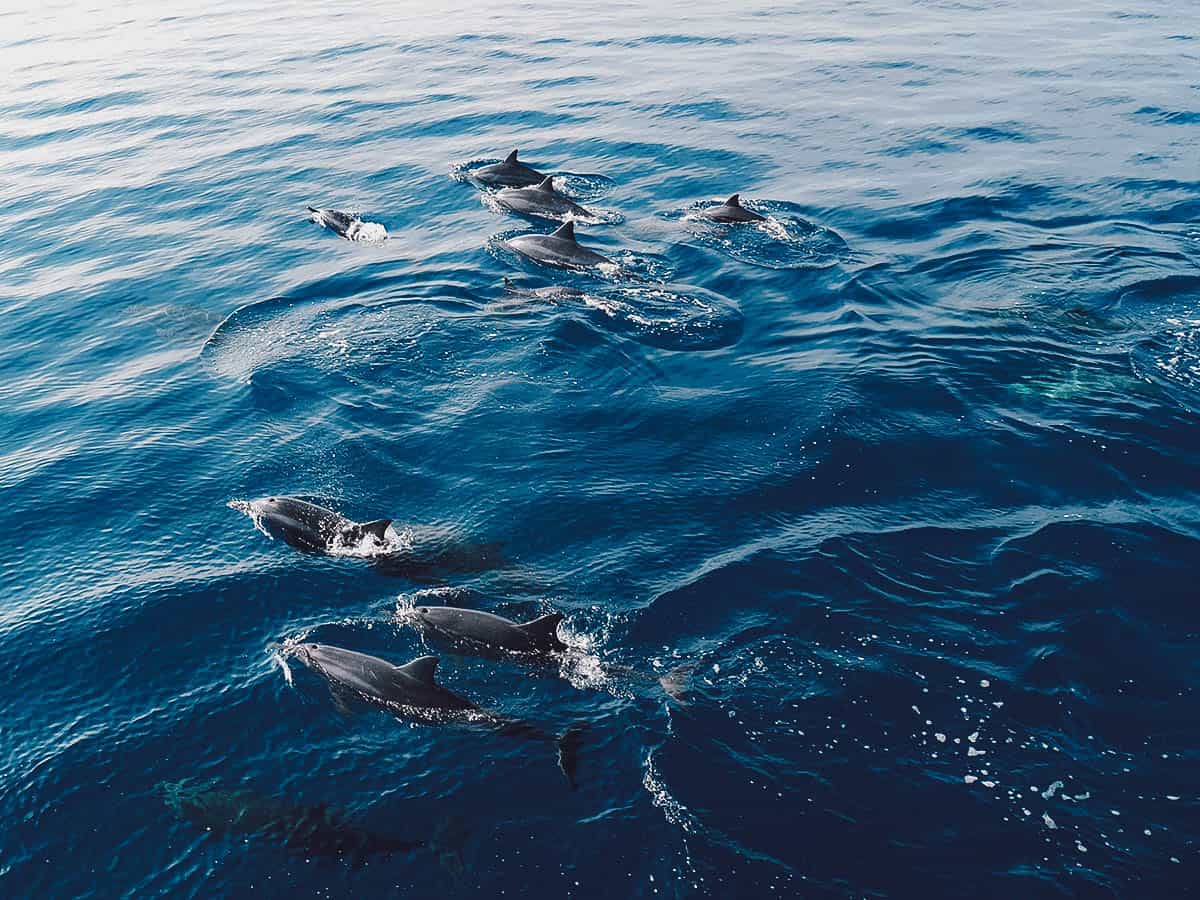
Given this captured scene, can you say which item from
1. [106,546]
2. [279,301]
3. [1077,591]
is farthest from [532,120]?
[1077,591]

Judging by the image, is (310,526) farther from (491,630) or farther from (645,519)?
(645,519)

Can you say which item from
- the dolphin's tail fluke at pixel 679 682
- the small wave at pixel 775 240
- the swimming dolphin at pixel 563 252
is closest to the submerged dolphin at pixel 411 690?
the dolphin's tail fluke at pixel 679 682

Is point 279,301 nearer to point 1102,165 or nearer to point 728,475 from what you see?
point 728,475

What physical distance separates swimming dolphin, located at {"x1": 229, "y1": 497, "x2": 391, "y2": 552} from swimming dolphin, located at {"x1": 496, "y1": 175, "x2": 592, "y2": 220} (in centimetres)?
1690

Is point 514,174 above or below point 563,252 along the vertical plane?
above

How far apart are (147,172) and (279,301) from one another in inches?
802

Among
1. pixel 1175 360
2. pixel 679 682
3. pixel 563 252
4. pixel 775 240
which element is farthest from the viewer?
pixel 775 240

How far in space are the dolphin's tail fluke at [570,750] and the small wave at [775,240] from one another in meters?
17.2

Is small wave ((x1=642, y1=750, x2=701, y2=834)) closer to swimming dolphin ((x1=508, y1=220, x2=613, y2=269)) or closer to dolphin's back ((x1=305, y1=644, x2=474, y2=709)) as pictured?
dolphin's back ((x1=305, y1=644, x2=474, y2=709))

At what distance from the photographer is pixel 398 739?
12.2 metres

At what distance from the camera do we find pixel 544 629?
513 inches

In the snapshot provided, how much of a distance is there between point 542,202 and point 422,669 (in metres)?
21.4

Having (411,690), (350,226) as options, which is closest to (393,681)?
(411,690)

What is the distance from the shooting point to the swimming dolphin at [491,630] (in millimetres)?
13086
